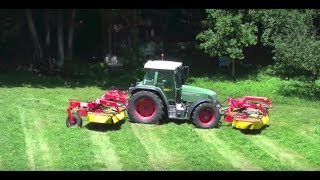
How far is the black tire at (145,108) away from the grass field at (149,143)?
223mm

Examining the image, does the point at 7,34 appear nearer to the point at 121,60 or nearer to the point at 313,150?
the point at 121,60

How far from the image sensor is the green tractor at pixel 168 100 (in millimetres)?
11031

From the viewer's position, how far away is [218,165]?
8.41 m

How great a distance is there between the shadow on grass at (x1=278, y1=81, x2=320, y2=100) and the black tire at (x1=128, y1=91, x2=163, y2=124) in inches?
257

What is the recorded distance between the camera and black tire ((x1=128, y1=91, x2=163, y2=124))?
1108cm

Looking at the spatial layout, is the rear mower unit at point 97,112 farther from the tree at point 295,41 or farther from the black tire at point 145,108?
the tree at point 295,41

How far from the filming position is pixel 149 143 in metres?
9.80

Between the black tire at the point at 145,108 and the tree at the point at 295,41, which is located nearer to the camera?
the black tire at the point at 145,108

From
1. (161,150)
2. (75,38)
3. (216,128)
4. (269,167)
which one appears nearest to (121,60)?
(75,38)

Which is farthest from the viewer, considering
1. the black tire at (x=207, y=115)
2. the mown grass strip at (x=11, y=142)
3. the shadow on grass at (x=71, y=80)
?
the shadow on grass at (x=71, y=80)

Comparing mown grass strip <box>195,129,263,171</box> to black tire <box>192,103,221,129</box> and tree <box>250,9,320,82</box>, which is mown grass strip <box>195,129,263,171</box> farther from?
tree <box>250,9,320,82</box>

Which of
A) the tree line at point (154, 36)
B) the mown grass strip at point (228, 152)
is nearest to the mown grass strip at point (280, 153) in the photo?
the mown grass strip at point (228, 152)

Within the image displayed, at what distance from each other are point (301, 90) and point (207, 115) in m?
6.84

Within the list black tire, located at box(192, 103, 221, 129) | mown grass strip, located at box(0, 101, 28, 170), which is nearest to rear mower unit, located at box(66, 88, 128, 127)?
mown grass strip, located at box(0, 101, 28, 170)
